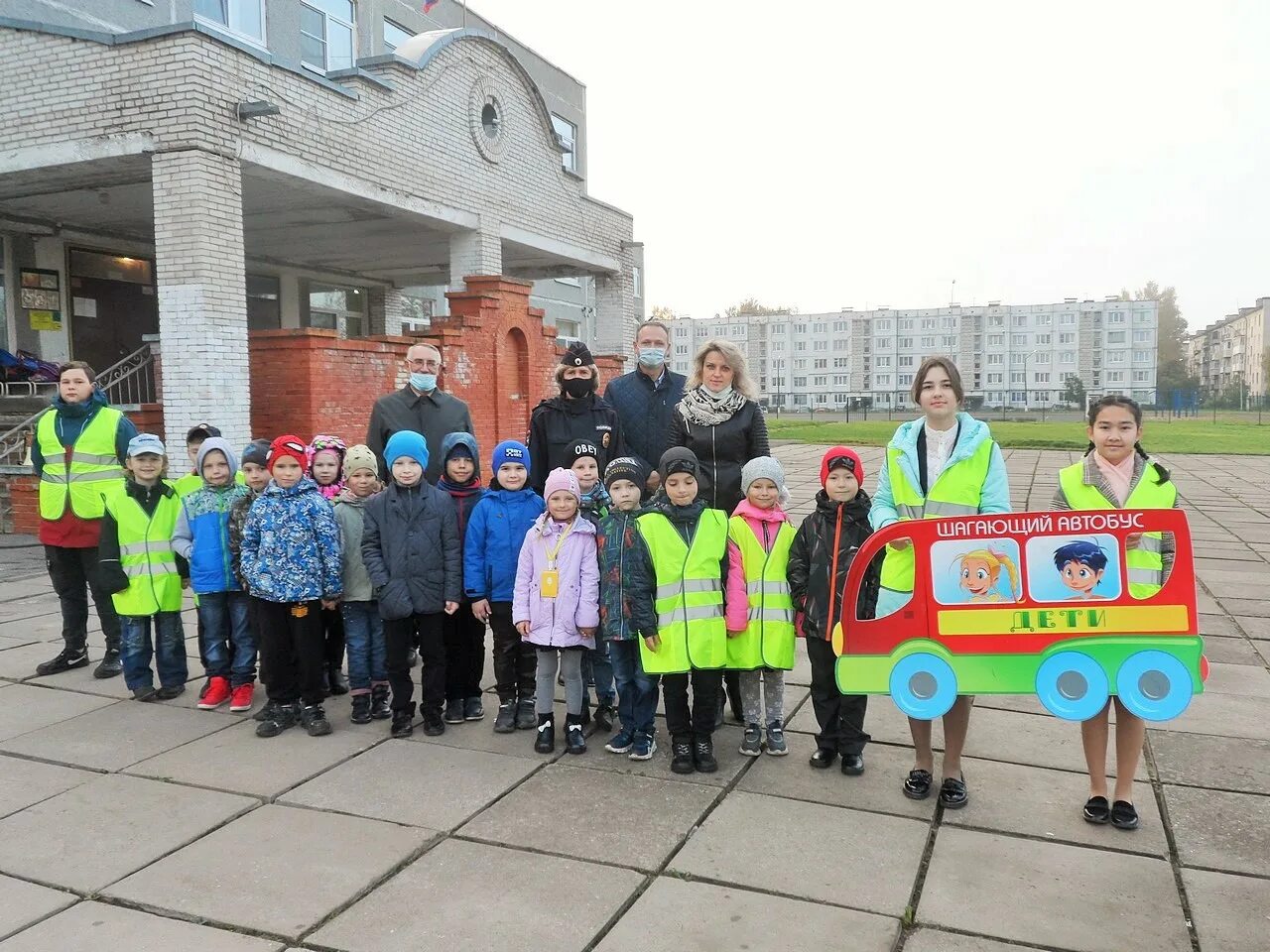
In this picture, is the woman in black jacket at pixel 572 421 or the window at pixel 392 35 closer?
the woman in black jacket at pixel 572 421

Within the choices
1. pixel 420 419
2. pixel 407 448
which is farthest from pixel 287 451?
pixel 420 419

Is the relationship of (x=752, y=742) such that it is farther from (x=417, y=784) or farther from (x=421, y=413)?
(x=421, y=413)

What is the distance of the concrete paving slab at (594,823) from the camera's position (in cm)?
340

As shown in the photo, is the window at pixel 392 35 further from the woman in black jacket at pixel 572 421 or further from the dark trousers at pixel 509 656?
the dark trousers at pixel 509 656

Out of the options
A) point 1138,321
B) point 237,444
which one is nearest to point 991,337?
→ point 1138,321

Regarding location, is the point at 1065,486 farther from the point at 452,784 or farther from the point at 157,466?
the point at 157,466

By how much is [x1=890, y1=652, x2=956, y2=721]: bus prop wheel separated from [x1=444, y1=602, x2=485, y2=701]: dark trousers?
7.29ft

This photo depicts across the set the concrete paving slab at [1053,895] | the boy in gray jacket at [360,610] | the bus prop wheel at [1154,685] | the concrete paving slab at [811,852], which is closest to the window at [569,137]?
the boy in gray jacket at [360,610]

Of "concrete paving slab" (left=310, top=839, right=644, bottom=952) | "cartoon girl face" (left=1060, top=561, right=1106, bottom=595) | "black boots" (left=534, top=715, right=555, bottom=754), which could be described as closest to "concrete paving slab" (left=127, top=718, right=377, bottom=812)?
"black boots" (left=534, top=715, right=555, bottom=754)

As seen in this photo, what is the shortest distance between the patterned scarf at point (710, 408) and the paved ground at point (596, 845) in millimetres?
1590

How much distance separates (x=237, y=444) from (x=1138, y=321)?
10615 centimetres

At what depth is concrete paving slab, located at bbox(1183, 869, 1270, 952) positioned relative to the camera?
2.79 metres

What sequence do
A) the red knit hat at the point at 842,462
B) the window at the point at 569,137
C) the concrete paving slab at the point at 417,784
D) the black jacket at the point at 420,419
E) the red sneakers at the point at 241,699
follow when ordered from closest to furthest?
the concrete paving slab at the point at 417,784
the red knit hat at the point at 842,462
the red sneakers at the point at 241,699
the black jacket at the point at 420,419
the window at the point at 569,137

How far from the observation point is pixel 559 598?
176 inches
